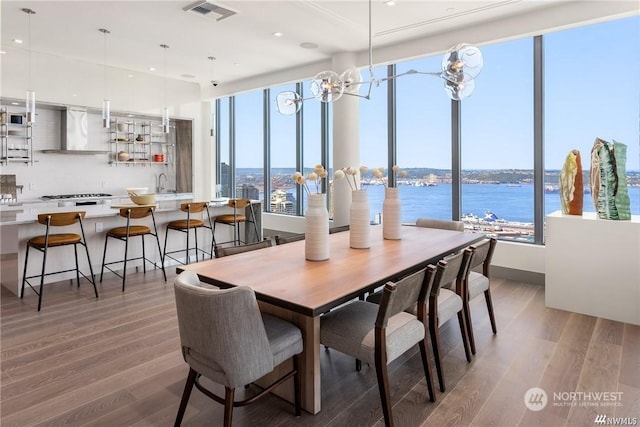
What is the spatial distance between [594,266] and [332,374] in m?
2.66

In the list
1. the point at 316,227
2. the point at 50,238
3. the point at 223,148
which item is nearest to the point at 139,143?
the point at 223,148

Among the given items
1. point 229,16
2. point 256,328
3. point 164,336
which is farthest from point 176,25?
point 256,328

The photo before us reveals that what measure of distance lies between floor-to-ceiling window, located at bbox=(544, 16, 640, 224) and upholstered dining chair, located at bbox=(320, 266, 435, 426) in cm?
316

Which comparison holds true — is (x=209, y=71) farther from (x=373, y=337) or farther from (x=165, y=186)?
(x=373, y=337)

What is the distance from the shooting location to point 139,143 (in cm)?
752

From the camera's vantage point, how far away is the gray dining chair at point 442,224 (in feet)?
12.9

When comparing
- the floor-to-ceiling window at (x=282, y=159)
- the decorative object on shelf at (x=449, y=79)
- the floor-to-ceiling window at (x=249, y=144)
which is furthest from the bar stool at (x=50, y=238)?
the floor-to-ceiling window at (x=249, y=144)

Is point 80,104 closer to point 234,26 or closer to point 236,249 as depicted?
point 234,26

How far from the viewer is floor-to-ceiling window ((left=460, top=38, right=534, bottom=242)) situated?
4820mm

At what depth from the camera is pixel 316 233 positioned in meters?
2.62

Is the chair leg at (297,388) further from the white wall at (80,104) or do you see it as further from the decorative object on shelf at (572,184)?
the white wall at (80,104)

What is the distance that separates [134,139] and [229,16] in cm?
374

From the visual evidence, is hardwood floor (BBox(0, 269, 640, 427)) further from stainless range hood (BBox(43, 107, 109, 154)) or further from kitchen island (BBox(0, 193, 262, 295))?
stainless range hood (BBox(43, 107, 109, 154))

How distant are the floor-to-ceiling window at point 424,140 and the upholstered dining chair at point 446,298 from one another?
8.61 feet
